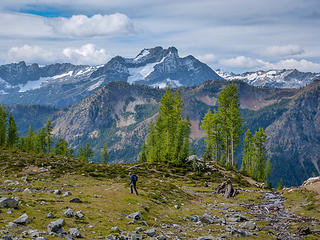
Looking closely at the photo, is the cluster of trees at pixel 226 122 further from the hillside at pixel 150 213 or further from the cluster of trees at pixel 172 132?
the hillside at pixel 150 213

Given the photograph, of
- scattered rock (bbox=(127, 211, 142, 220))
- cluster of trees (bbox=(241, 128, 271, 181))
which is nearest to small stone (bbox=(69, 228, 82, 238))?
scattered rock (bbox=(127, 211, 142, 220))

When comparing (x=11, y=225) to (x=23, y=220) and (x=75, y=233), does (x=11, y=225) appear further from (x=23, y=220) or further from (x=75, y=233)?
(x=75, y=233)

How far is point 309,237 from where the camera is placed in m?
23.4

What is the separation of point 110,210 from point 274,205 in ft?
78.6

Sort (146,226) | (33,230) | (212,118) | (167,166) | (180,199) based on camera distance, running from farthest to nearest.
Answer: (212,118) < (167,166) < (180,199) < (146,226) < (33,230)

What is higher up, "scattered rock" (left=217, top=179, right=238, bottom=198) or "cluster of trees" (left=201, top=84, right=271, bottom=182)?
"cluster of trees" (left=201, top=84, right=271, bottom=182)

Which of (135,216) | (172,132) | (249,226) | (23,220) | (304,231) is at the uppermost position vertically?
(23,220)

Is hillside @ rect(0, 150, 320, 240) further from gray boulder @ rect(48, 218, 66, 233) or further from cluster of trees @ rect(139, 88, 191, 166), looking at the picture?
cluster of trees @ rect(139, 88, 191, 166)

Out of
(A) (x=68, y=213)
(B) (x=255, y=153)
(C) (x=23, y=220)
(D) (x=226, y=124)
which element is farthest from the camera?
(B) (x=255, y=153)

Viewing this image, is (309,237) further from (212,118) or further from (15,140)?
(15,140)

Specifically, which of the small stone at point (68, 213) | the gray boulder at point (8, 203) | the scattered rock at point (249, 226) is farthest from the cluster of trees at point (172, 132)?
the gray boulder at point (8, 203)

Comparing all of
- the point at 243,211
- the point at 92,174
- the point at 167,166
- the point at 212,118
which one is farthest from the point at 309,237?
the point at 212,118

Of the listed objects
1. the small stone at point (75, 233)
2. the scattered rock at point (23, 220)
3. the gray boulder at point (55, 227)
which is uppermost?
the scattered rock at point (23, 220)

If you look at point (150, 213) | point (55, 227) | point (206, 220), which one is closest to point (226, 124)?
point (206, 220)
